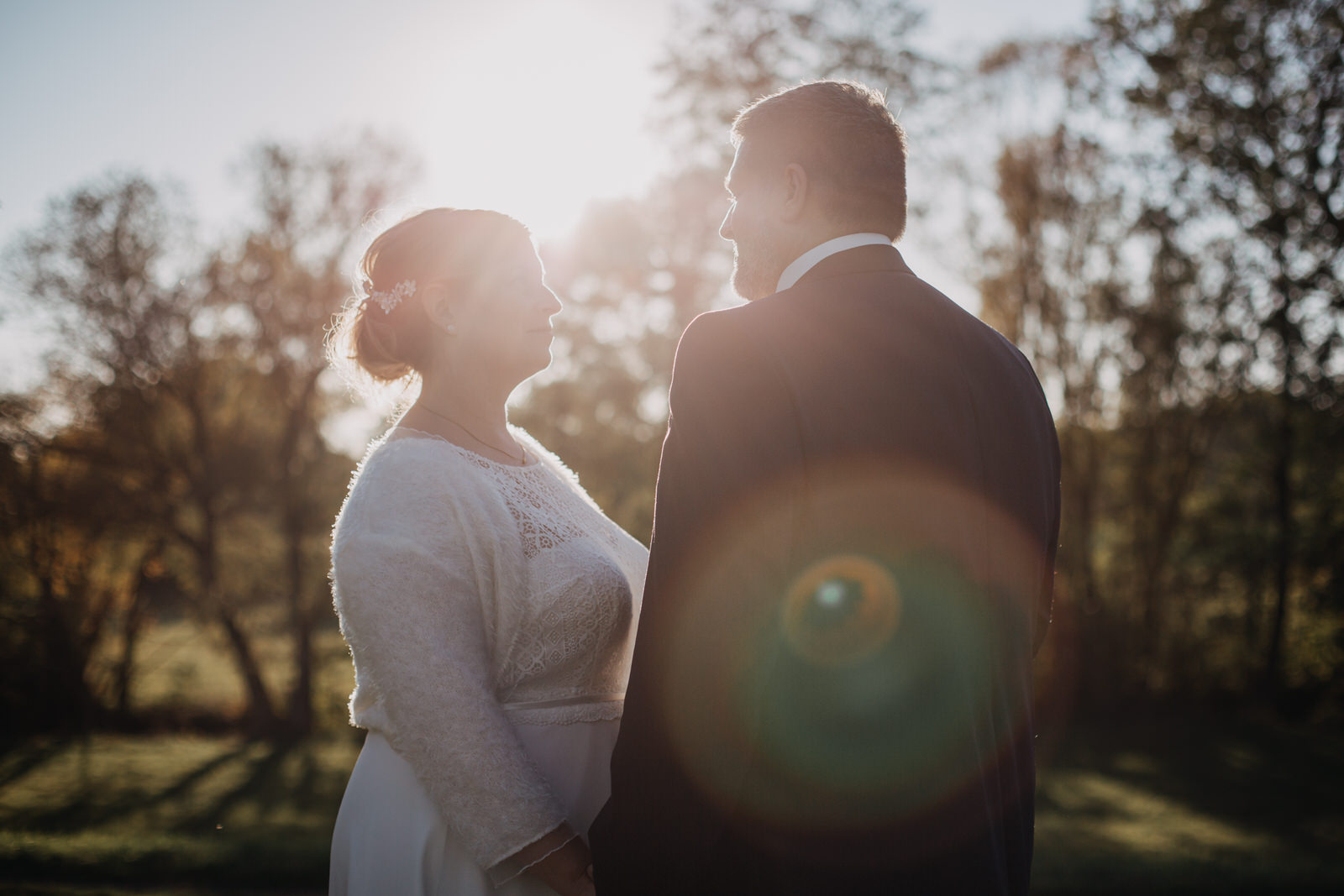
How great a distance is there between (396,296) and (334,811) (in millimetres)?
10535

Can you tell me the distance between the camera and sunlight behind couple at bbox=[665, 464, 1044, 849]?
4.92ft

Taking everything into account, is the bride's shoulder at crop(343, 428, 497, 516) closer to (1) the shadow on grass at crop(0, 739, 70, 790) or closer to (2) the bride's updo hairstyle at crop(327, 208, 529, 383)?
(2) the bride's updo hairstyle at crop(327, 208, 529, 383)

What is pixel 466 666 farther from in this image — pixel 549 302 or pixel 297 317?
pixel 297 317

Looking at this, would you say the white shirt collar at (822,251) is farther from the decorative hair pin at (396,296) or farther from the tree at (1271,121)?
the tree at (1271,121)

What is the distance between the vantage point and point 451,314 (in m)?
2.53

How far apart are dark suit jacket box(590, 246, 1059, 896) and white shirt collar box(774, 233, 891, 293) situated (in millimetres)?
83

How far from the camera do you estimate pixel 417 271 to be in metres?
2.53

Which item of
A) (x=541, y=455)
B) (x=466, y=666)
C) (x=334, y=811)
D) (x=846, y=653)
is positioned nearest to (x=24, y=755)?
(x=334, y=811)

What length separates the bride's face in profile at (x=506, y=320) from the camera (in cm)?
254

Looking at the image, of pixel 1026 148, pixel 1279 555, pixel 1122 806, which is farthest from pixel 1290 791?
pixel 1026 148

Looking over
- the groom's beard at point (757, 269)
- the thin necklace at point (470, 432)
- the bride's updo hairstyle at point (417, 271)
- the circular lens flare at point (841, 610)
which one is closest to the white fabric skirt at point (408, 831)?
the thin necklace at point (470, 432)

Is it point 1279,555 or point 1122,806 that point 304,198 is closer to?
point 1122,806

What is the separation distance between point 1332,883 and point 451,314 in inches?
312

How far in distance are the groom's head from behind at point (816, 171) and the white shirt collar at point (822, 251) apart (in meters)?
0.01
